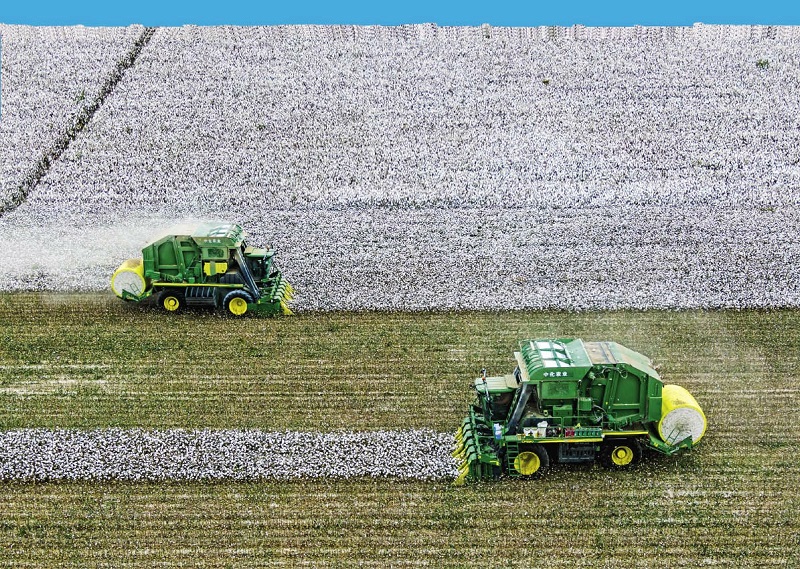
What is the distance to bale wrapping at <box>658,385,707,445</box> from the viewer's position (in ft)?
59.4

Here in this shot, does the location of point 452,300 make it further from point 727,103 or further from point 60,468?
point 727,103

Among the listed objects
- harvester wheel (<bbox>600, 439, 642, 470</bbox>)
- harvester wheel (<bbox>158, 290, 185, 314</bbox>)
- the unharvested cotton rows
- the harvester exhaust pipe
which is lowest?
the unharvested cotton rows

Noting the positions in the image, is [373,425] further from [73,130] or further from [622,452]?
[73,130]

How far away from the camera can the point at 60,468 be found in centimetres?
1859

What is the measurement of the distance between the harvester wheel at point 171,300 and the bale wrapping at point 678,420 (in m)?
13.9

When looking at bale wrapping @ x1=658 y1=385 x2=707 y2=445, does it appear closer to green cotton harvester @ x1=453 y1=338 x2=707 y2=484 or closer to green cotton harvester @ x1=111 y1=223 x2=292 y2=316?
green cotton harvester @ x1=453 y1=338 x2=707 y2=484

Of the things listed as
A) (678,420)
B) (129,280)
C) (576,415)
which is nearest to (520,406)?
(576,415)

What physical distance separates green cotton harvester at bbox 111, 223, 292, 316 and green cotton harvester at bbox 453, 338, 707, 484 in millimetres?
9317

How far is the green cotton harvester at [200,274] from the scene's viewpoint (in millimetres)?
24859

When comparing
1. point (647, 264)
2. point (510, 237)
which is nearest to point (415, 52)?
point (510, 237)

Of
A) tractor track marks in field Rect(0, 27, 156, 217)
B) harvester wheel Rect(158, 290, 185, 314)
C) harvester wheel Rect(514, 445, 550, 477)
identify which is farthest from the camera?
tractor track marks in field Rect(0, 27, 156, 217)

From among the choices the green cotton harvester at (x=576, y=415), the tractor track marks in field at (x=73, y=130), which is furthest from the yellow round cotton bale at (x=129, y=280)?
the green cotton harvester at (x=576, y=415)

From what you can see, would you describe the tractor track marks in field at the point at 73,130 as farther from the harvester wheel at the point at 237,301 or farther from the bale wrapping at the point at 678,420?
the bale wrapping at the point at 678,420

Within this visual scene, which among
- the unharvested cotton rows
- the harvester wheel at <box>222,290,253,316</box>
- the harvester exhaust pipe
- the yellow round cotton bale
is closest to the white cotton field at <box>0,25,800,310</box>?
the harvester wheel at <box>222,290,253,316</box>
